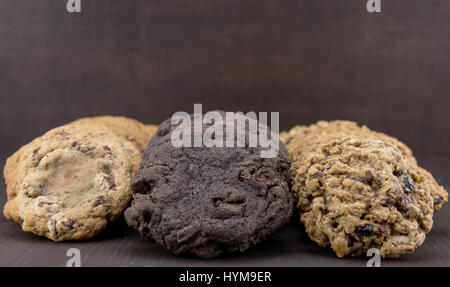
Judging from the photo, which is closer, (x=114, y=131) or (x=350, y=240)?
(x=350, y=240)

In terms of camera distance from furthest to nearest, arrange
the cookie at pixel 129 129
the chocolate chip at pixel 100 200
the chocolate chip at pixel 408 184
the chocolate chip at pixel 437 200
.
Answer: the cookie at pixel 129 129 → the chocolate chip at pixel 437 200 → the chocolate chip at pixel 100 200 → the chocolate chip at pixel 408 184

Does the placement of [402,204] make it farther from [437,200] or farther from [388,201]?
[437,200]

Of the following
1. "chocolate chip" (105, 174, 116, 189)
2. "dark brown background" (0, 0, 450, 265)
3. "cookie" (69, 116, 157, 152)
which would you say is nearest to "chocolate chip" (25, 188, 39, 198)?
"chocolate chip" (105, 174, 116, 189)

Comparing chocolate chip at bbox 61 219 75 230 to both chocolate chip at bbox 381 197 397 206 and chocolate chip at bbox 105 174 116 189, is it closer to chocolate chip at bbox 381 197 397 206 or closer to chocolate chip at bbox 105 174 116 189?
chocolate chip at bbox 105 174 116 189

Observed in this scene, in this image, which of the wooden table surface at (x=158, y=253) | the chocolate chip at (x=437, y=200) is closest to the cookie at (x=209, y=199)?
the wooden table surface at (x=158, y=253)

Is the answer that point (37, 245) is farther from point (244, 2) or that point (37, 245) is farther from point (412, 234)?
point (244, 2)

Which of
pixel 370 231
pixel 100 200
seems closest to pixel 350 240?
pixel 370 231

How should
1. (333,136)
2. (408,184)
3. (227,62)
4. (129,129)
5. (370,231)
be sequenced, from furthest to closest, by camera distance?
1. (227,62)
2. (129,129)
3. (333,136)
4. (408,184)
5. (370,231)

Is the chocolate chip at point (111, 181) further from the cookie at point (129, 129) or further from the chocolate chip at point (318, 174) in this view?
the chocolate chip at point (318, 174)
